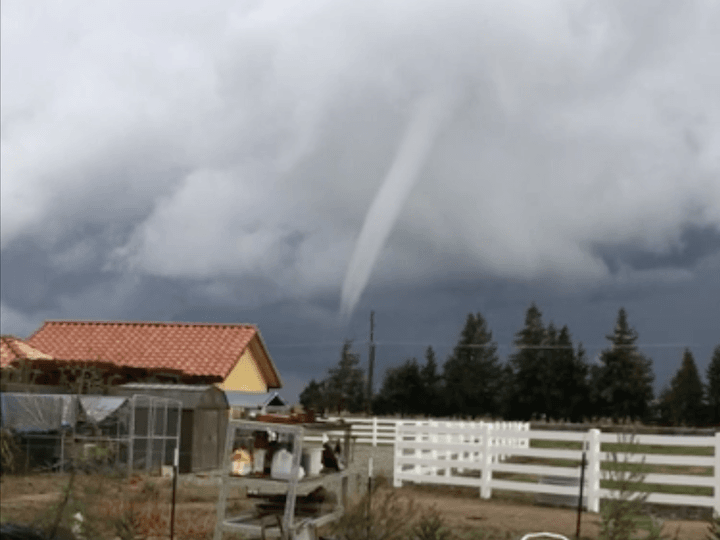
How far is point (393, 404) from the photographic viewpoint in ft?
256

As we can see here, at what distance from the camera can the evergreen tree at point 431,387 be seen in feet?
258

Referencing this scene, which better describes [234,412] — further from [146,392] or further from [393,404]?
[393,404]

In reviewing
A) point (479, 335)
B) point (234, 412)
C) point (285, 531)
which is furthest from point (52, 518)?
point (479, 335)

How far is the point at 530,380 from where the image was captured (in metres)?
77.2

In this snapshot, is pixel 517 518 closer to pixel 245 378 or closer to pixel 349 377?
pixel 245 378

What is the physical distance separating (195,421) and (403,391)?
56.8 meters

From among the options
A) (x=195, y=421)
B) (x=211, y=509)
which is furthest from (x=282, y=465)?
(x=195, y=421)

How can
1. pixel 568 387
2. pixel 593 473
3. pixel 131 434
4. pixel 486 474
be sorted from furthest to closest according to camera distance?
pixel 568 387
pixel 131 434
pixel 486 474
pixel 593 473

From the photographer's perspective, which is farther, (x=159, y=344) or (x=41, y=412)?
(x=159, y=344)

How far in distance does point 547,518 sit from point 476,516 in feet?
3.44

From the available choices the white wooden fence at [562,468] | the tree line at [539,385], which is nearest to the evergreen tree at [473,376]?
the tree line at [539,385]

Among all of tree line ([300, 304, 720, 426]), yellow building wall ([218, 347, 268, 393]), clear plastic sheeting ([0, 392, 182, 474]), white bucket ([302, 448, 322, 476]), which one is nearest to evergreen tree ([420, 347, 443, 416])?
tree line ([300, 304, 720, 426])

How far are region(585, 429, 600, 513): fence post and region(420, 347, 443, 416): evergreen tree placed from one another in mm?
63162

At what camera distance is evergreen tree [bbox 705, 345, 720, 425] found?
80625 millimetres
